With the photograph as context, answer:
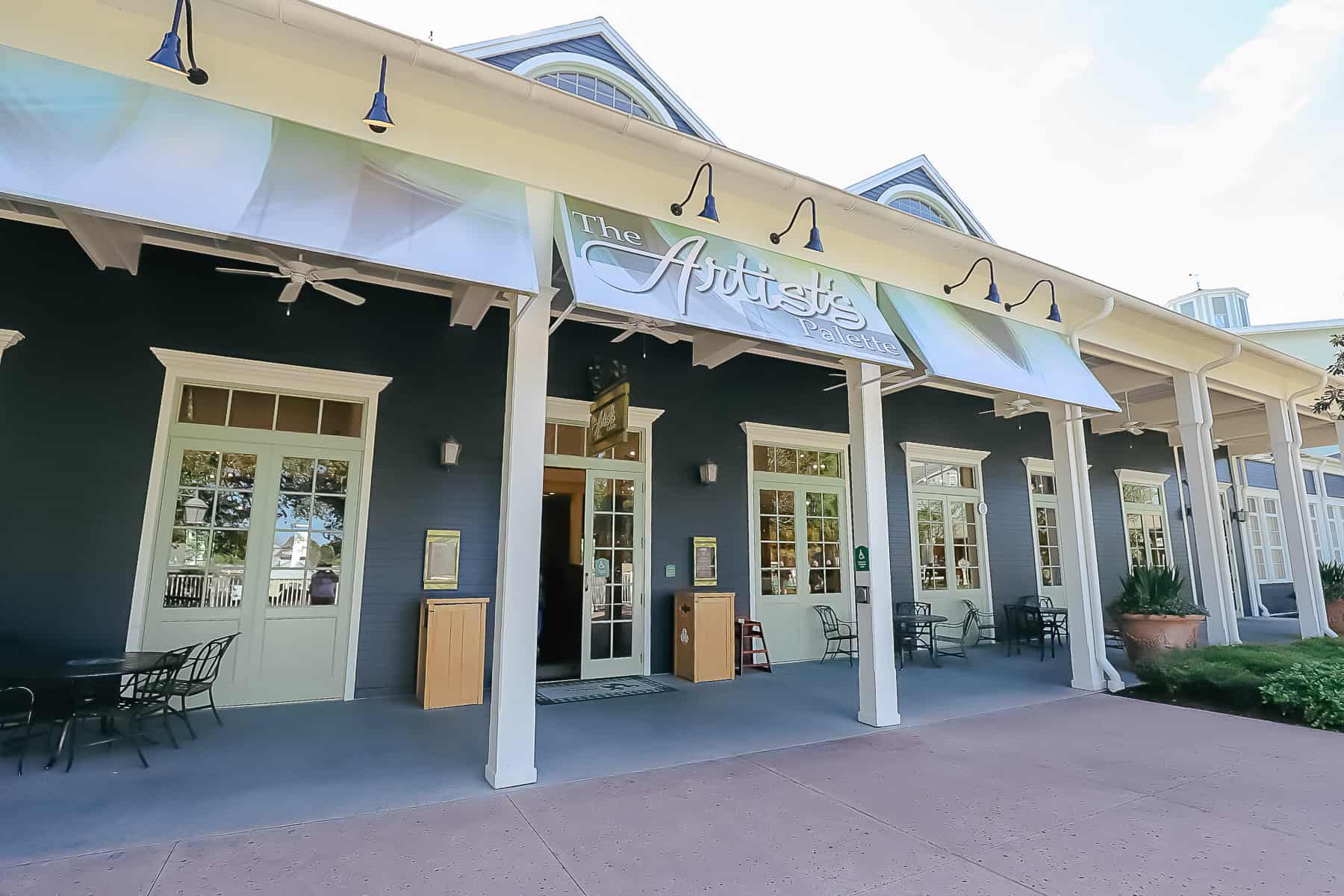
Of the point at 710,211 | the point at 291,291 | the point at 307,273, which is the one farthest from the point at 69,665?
the point at 710,211

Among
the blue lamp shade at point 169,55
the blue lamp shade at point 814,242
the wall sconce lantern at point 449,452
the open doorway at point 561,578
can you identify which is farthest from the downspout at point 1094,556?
the blue lamp shade at point 169,55

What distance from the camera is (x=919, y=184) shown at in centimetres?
872

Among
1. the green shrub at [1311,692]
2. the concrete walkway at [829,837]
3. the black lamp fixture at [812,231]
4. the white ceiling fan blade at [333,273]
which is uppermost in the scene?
the black lamp fixture at [812,231]

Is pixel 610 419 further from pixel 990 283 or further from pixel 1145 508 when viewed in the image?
pixel 1145 508

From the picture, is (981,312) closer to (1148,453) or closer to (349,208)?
(349,208)

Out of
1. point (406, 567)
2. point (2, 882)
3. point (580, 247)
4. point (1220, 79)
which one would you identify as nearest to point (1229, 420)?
point (1220, 79)

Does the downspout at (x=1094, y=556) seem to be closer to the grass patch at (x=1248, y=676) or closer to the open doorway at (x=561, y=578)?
the grass patch at (x=1248, y=676)

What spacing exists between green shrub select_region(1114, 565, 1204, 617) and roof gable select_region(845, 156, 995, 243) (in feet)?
14.8

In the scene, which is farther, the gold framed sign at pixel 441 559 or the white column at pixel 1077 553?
the white column at pixel 1077 553

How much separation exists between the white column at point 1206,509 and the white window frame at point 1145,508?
3.68 m

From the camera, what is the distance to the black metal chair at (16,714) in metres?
3.78

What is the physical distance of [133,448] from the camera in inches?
182

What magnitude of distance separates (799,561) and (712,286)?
14.2ft

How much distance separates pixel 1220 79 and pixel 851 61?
168 inches
